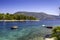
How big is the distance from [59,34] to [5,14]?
34443 mm

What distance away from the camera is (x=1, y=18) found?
41781 millimetres

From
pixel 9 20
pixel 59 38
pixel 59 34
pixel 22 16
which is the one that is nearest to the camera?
pixel 59 38

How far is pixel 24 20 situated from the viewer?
4316cm

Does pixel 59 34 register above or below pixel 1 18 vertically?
above

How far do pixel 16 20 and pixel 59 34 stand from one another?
34214 millimetres

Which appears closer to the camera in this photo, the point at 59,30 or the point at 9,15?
the point at 59,30

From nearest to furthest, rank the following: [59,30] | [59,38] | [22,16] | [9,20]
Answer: [59,38], [59,30], [22,16], [9,20]

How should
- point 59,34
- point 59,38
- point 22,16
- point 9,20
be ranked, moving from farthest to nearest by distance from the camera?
1. point 9,20
2. point 22,16
3. point 59,34
4. point 59,38

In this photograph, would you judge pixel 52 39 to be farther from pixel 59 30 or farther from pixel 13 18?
pixel 13 18

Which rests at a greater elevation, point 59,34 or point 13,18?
point 59,34

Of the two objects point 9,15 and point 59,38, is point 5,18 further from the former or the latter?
point 59,38

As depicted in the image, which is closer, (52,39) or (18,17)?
(52,39)

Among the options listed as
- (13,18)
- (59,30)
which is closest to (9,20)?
(13,18)

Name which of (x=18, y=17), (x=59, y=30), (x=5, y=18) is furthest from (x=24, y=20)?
(x=59, y=30)
